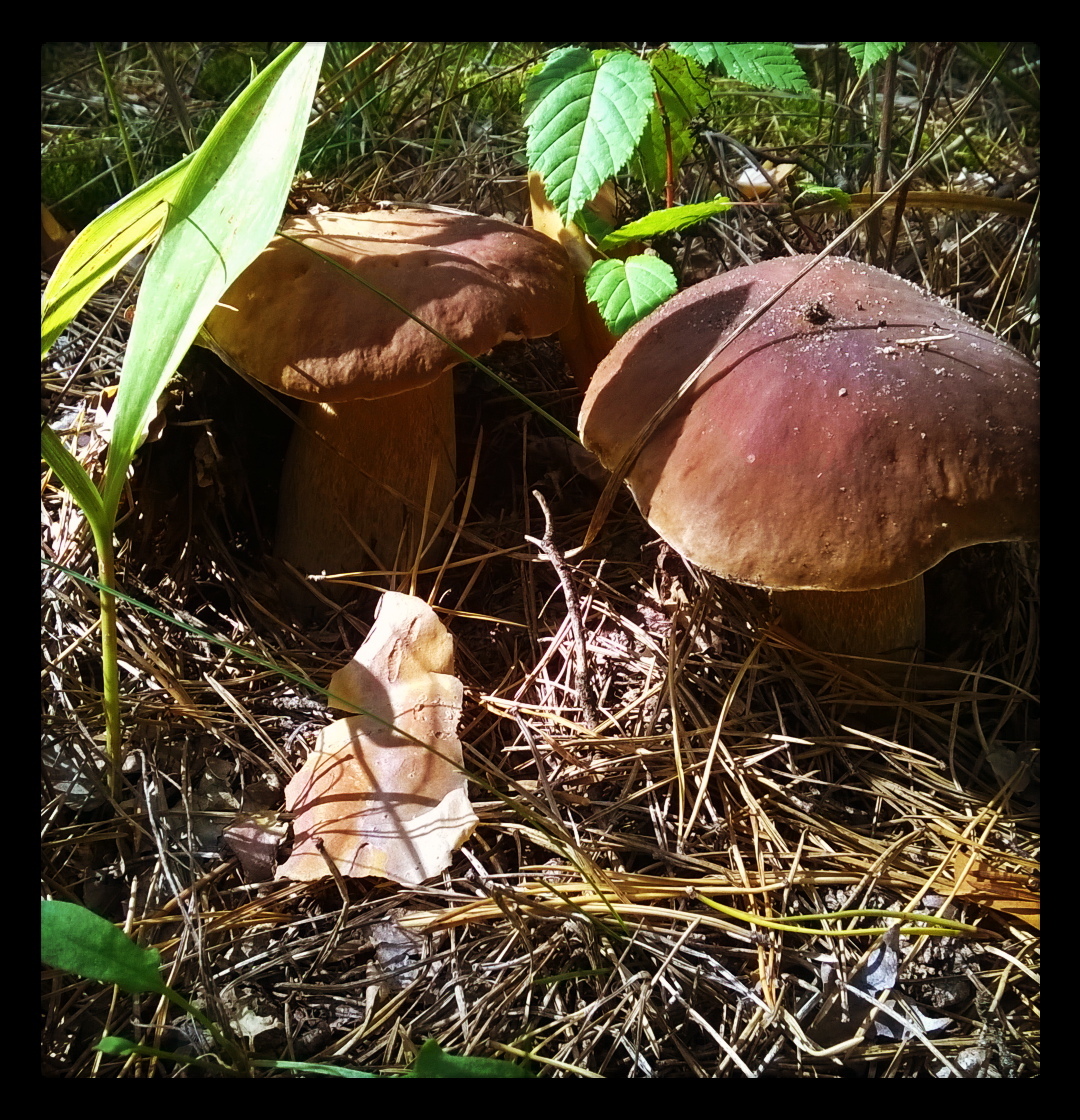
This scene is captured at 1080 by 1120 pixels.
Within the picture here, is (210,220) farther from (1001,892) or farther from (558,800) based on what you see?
(1001,892)

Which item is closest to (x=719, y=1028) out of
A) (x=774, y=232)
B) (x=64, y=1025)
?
(x=64, y=1025)

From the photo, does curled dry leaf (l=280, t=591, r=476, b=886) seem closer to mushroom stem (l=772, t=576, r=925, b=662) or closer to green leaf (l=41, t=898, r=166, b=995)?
green leaf (l=41, t=898, r=166, b=995)

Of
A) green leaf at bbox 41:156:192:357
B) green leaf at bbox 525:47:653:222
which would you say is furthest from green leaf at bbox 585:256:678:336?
green leaf at bbox 41:156:192:357

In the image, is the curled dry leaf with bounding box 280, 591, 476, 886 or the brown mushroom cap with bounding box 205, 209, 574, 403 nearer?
the curled dry leaf with bounding box 280, 591, 476, 886

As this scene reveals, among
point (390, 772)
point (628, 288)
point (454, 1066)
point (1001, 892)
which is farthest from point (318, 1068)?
point (628, 288)

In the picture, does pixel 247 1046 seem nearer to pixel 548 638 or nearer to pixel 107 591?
pixel 107 591

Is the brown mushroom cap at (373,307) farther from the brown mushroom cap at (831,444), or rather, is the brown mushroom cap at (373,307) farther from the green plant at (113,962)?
the green plant at (113,962)
